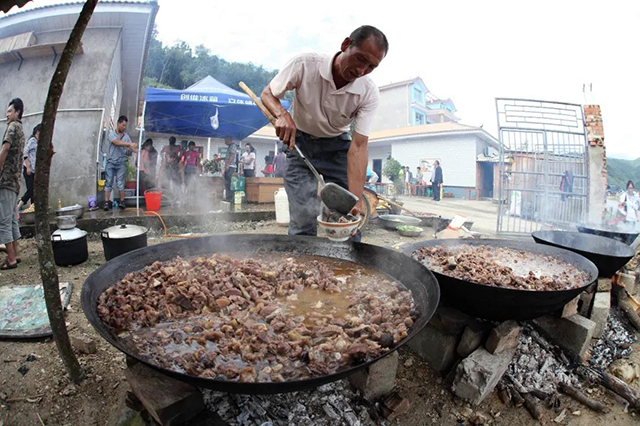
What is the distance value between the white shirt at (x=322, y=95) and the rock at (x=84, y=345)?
2.81 m

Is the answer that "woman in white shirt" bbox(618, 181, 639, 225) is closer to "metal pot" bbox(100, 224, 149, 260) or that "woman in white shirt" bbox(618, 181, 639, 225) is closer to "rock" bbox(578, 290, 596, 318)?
"rock" bbox(578, 290, 596, 318)

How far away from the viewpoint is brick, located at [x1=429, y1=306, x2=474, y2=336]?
262cm

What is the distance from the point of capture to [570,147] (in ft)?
25.8

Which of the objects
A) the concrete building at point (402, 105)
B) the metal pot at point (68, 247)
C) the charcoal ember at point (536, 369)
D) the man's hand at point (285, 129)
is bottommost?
the charcoal ember at point (536, 369)

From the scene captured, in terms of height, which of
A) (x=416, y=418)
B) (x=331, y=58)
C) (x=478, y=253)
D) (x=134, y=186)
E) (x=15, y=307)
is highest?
(x=331, y=58)

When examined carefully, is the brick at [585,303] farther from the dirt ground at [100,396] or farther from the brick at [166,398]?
the brick at [166,398]

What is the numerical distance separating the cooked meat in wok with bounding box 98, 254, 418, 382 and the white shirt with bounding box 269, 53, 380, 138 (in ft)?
5.30

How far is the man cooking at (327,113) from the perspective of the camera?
296 centimetres

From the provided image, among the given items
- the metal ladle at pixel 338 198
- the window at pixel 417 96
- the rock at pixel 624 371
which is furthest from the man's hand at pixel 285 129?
the window at pixel 417 96

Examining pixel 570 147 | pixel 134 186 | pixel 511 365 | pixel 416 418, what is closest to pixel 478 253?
pixel 511 365

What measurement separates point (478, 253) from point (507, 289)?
1.09 meters

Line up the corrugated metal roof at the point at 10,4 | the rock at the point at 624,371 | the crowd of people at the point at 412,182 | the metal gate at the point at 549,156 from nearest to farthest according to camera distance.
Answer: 1. the corrugated metal roof at the point at 10,4
2. the rock at the point at 624,371
3. the metal gate at the point at 549,156
4. the crowd of people at the point at 412,182

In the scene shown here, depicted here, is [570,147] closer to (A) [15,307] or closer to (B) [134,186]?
(A) [15,307]

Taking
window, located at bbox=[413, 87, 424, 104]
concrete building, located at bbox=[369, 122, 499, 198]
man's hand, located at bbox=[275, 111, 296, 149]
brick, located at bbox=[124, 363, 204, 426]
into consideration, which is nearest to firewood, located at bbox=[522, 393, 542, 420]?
brick, located at bbox=[124, 363, 204, 426]
